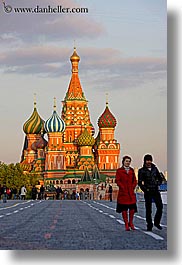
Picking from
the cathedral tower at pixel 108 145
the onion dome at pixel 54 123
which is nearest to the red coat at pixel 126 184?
the cathedral tower at pixel 108 145

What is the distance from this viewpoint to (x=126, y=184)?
12.6 meters

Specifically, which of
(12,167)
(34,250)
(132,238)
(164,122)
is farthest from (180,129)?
(12,167)

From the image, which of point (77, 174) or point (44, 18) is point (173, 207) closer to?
point (44, 18)

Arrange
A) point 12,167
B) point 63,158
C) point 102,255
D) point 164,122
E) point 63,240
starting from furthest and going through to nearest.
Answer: point 63,158 < point 12,167 < point 164,122 < point 63,240 < point 102,255

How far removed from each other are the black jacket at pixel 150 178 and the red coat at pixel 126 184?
131 mm

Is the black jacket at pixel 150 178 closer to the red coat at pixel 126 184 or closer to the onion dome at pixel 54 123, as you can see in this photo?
the red coat at pixel 126 184

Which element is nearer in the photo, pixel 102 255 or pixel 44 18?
pixel 102 255

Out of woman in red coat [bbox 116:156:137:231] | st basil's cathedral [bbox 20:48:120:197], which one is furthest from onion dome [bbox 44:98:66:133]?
st basil's cathedral [bbox 20:48:120:197]

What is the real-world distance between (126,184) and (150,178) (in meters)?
0.37

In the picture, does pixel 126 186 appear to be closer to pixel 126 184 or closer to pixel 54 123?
pixel 126 184

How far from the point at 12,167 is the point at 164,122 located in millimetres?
48831

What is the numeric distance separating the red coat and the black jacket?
0.13 m

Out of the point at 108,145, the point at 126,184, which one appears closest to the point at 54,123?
the point at 108,145

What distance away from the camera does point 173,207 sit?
1177 centimetres
